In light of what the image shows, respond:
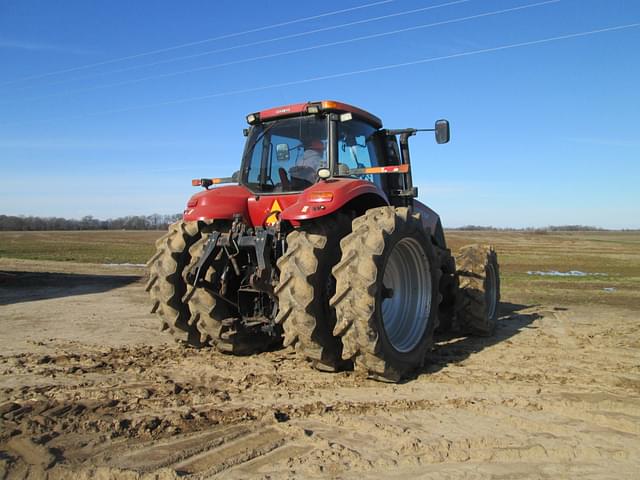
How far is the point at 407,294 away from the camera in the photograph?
5.79 metres

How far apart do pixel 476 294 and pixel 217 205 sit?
3829mm

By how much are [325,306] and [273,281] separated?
647 millimetres

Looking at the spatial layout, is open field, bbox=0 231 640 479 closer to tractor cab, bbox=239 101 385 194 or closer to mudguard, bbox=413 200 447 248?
mudguard, bbox=413 200 447 248

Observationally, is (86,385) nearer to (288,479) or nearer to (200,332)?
(200,332)

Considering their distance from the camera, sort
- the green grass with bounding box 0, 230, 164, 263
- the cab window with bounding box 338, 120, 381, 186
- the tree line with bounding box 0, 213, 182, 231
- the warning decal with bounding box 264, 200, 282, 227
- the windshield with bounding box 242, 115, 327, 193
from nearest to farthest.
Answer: the warning decal with bounding box 264, 200, 282, 227 < the windshield with bounding box 242, 115, 327, 193 < the cab window with bounding box 338, 120, 381, 186 < the green grass with bounding box 0, 230, 164, 263 < the tree line with bounding box 0, 213, 182, 231

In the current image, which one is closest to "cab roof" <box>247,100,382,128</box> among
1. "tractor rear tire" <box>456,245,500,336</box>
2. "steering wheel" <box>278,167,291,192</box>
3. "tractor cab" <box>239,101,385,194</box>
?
"tractor cab" <box>239,101,385,194</box>

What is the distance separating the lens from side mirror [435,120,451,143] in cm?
637

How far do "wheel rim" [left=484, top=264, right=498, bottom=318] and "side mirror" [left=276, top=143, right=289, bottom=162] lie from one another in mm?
3510

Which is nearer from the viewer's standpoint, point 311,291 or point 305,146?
point 311,291

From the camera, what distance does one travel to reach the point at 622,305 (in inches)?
422

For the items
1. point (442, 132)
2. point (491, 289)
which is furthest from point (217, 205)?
point (491, 289)

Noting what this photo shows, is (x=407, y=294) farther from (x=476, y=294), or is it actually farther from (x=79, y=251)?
(x=79, y=251)

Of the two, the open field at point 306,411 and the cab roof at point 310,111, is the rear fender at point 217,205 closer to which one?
the cab roof at point 310,111

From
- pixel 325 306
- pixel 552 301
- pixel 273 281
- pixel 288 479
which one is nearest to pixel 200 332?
pixel 273 281
